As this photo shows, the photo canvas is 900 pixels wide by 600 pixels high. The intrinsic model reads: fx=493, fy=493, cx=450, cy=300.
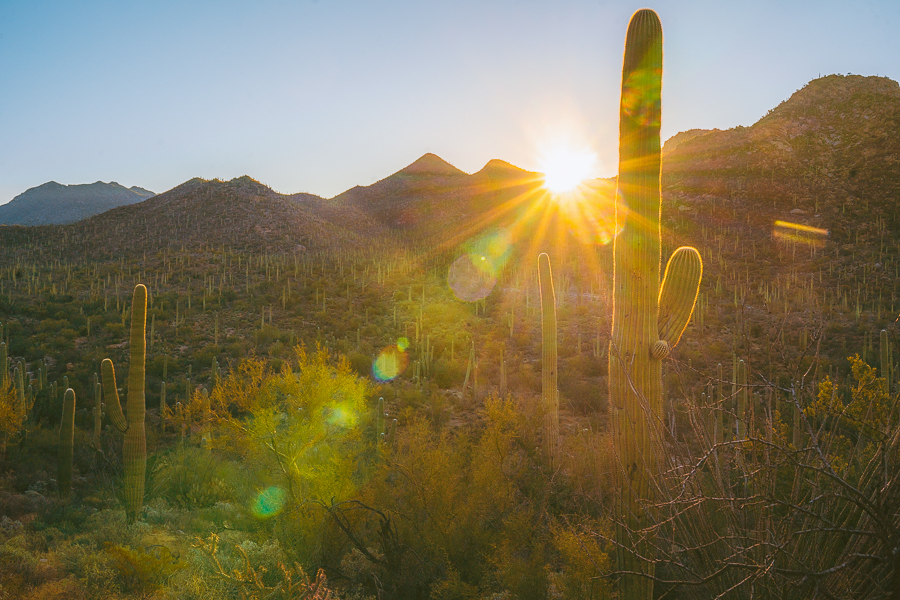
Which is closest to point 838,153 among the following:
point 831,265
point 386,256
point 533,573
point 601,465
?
point 831,265

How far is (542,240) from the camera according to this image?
127ft

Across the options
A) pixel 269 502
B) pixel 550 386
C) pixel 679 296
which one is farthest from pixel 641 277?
pixel 269 502

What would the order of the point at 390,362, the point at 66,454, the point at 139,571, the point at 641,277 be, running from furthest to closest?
the point at 390,362 → the point at 66,454 → the point at 139,571 → the point at 641,277

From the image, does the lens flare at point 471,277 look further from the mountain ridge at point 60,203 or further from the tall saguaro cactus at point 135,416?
the mountain ridge at point 60,203

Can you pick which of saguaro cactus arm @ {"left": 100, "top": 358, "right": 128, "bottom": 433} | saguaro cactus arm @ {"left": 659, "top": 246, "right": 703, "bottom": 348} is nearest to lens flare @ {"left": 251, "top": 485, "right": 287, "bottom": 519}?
saguaro cactus arm @ {"left": 100, "top": 358, "right": 128, "bottom": 433}

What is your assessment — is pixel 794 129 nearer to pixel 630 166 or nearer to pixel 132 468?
pixel 630 166

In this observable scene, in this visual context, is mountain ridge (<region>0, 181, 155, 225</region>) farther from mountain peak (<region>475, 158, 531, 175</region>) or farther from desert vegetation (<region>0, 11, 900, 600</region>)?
mountain peak (<region>475, 158, 531, 175</region>)

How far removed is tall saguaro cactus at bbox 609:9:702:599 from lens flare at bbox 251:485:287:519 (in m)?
4.82

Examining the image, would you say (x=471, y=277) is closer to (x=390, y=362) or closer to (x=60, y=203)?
(x=390, y=362)

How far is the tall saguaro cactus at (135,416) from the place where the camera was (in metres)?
8.34

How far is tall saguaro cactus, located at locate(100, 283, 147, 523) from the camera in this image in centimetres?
834

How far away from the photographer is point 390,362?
17.7m

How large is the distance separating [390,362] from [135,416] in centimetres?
960

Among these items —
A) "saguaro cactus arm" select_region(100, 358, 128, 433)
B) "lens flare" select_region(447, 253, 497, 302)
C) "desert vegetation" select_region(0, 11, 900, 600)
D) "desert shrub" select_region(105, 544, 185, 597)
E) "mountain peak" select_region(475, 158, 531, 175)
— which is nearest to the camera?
"desert vegetation" select_region(0, 11, 900, 600)
